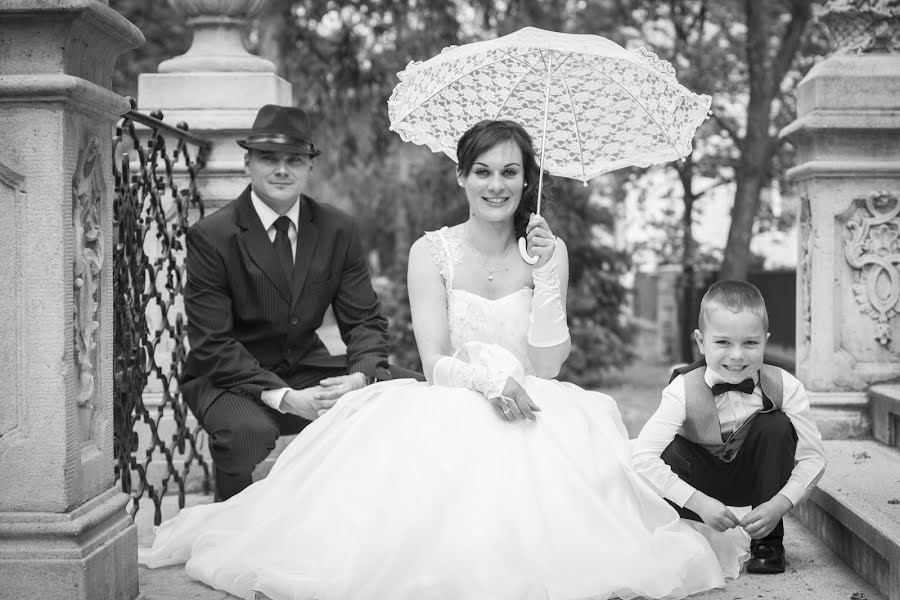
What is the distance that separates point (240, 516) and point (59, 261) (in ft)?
4.55

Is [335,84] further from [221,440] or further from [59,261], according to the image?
[59,261]

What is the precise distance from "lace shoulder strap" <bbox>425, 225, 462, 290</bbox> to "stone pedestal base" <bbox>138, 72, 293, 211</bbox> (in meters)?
1.66

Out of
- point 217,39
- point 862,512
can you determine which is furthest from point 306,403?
point 217,39

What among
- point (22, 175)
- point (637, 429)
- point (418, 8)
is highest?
point (418, 8)

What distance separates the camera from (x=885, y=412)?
5.20 m

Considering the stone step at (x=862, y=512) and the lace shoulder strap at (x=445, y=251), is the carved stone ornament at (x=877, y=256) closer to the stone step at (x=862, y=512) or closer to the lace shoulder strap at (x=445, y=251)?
the stone step at (x=862, y=512)

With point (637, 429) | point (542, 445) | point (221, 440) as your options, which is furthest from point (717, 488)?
point (637, 429)

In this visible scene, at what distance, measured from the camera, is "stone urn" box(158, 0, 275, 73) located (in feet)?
18.5

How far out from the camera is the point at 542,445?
3.66 meters

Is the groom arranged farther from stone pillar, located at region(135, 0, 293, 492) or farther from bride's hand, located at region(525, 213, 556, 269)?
bride's hand, located at region(525, 213, 556, 269)

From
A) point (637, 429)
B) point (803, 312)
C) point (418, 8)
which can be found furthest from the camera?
point (418, 8)

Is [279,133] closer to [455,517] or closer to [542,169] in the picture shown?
[542,169]

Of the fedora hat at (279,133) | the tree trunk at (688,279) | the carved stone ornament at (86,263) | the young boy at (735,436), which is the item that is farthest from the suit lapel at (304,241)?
the tree trunk at (688,279)

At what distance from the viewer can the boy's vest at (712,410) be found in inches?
148
